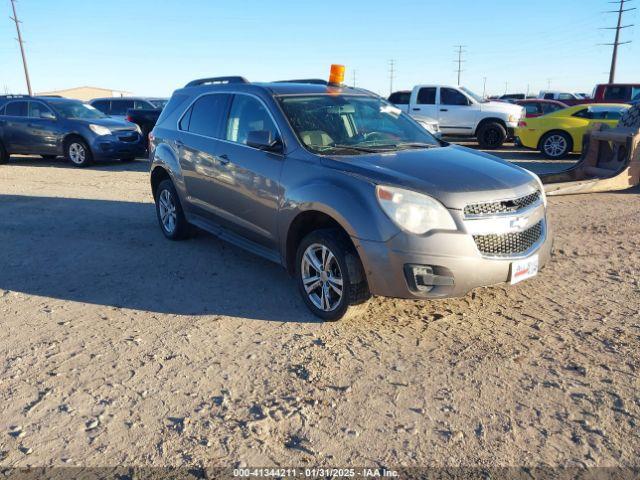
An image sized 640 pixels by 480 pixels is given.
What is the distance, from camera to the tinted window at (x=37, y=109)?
13.4 m

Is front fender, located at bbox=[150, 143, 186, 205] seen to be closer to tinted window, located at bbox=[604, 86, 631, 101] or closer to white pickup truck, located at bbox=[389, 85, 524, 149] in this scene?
white pickup truck, located at bbox=[389, 85, 524, 149]

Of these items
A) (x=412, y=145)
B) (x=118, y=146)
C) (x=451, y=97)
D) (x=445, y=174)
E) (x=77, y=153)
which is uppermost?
(x=451, y=97)

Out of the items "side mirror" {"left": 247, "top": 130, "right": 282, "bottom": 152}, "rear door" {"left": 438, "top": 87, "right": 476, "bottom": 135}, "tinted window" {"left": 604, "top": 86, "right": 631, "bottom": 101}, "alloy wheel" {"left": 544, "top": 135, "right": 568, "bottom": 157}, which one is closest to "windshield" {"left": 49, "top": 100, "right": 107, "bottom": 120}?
"rear door" {"left": 438, "top": 87, "right": 476, "bottom": 135}

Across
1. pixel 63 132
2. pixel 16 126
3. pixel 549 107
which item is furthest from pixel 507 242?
pixel 549 107

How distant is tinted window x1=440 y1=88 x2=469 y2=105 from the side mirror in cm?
1325

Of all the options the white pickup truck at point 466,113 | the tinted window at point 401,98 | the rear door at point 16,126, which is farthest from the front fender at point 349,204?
the tinted window at point 401,98

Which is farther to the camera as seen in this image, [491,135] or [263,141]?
[491,135]

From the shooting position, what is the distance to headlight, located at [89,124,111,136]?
511 inches

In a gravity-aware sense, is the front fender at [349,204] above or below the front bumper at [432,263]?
above

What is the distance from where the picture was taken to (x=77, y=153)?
1316 cm

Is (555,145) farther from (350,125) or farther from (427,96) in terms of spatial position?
(350,125)

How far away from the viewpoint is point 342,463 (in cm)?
248

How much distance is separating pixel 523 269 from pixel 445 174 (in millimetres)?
857

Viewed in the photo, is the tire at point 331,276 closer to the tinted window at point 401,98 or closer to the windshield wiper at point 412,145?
the windshield wiper at point 412,145
